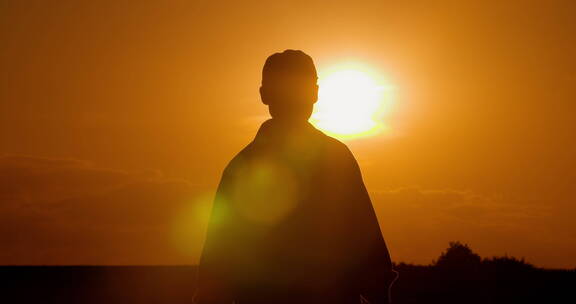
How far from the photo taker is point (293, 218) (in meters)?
4.93

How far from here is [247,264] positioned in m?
5.00

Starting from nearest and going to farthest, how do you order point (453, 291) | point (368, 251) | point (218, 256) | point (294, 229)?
point (294, 229) → point (368, 251) → point (218, 256) → point (453, 291)

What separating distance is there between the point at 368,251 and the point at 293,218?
55cm

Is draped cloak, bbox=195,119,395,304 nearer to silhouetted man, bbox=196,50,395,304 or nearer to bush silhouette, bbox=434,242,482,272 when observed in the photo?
silhouetted man, bbox=196,50,395,304

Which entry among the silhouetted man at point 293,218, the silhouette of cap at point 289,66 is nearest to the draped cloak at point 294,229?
the silhouetted man at point 293,218

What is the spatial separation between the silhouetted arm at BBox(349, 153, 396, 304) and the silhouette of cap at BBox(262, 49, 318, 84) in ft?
2.16

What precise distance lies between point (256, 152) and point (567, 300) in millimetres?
20933

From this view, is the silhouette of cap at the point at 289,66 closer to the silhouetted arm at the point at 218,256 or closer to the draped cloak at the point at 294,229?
the draped cloak at the point at 294,229

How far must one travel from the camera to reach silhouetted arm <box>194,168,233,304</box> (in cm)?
507

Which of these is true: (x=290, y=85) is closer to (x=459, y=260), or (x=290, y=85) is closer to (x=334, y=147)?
(x=334, y=147)

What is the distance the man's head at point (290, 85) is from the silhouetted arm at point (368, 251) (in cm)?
49

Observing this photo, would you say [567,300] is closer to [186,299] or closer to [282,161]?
[186,299]

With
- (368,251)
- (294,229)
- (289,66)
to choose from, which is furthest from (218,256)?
(289,66)

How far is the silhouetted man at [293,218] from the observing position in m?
4.85
